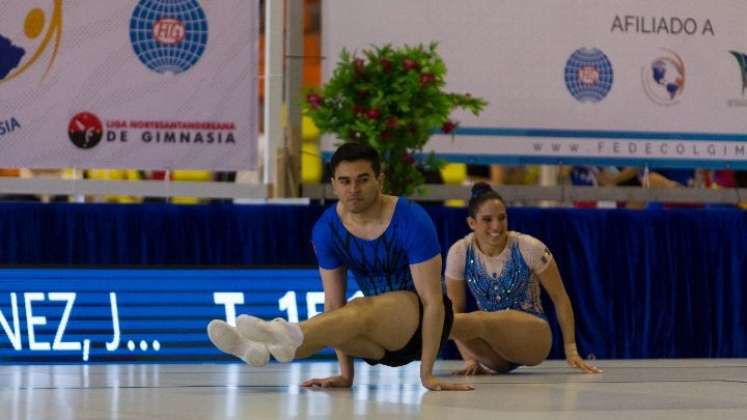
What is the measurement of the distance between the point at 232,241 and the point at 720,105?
3586 millimetres

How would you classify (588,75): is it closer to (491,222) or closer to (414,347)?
(491,222)

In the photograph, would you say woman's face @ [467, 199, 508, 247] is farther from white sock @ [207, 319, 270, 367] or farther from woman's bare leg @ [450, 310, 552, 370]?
white sock @ [207, 319, 270, 367]

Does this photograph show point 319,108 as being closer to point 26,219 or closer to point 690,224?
point 26,219

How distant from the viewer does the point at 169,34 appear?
8.68 m

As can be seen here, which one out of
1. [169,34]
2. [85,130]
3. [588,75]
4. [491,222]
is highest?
[169,34]

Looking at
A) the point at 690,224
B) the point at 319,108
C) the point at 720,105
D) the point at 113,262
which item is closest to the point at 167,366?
the point at 113,262

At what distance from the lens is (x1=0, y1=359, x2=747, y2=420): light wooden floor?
475 cm

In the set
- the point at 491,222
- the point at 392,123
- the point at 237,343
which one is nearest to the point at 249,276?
the point at 392,123

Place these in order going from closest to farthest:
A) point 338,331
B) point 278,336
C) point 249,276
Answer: point 278,336, point 338,331, point 249,276

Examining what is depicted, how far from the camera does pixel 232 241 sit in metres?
8.28

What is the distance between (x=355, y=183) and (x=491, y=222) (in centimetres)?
156

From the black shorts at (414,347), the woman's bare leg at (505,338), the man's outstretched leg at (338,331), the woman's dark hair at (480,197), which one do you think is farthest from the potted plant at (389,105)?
the man's outstretched leg at (338,331)

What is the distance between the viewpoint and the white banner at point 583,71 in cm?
920

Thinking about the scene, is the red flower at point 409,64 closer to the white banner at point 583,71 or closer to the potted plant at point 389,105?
the potted plant at point 389,105
